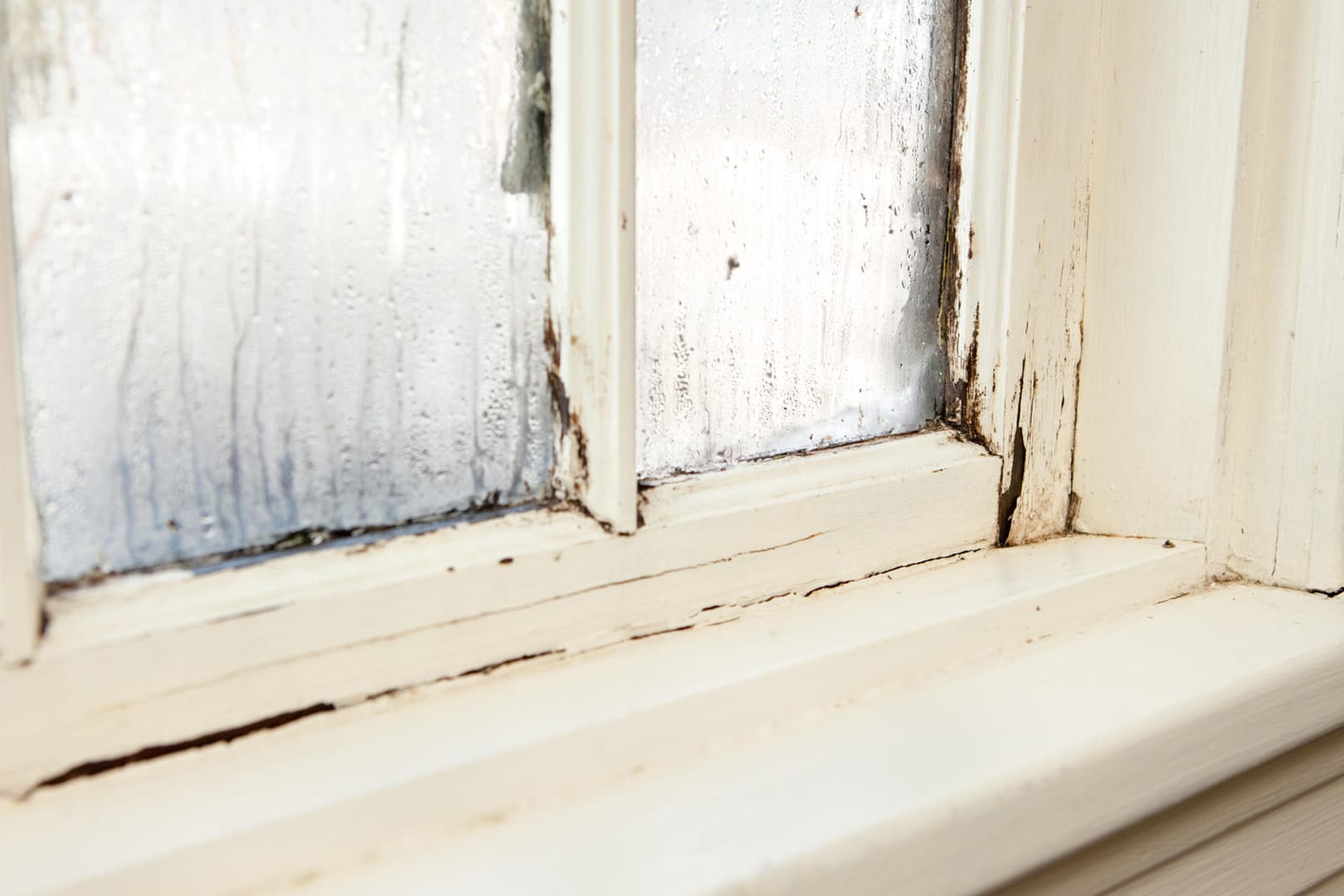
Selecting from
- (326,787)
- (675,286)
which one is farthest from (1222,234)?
(326,787)

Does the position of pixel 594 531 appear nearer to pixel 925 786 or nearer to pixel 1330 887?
pixel 925 786

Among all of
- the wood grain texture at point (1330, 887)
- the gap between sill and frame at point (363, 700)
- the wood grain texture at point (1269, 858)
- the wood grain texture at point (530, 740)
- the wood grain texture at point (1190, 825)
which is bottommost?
the wood grain texture at point (1330, 887)

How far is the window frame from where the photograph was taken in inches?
19.4

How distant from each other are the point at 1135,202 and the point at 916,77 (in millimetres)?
187

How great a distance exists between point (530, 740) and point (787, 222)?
0.39 m

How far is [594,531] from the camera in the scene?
2.08 ft

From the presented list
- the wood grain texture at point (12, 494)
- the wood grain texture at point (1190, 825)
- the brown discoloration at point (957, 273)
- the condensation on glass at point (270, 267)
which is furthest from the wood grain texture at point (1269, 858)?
the wood grain texture at point (12, 494)

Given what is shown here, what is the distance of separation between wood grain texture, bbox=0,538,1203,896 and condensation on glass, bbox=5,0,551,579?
0.11 meters

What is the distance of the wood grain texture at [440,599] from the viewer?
0.49 metres

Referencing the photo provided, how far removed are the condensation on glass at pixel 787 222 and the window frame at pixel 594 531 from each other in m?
0.03

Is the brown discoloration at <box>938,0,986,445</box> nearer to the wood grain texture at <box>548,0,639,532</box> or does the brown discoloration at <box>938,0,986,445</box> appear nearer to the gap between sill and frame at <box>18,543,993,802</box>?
the gap between sill and frame at <box>18,543,993,802</box>

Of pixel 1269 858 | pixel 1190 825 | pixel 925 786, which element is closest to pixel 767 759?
pixel 925 786

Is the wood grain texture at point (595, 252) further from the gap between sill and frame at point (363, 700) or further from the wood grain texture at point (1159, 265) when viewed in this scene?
the wood grain texture at point (1159, 265)

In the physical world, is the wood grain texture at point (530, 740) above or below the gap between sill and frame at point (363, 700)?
below
